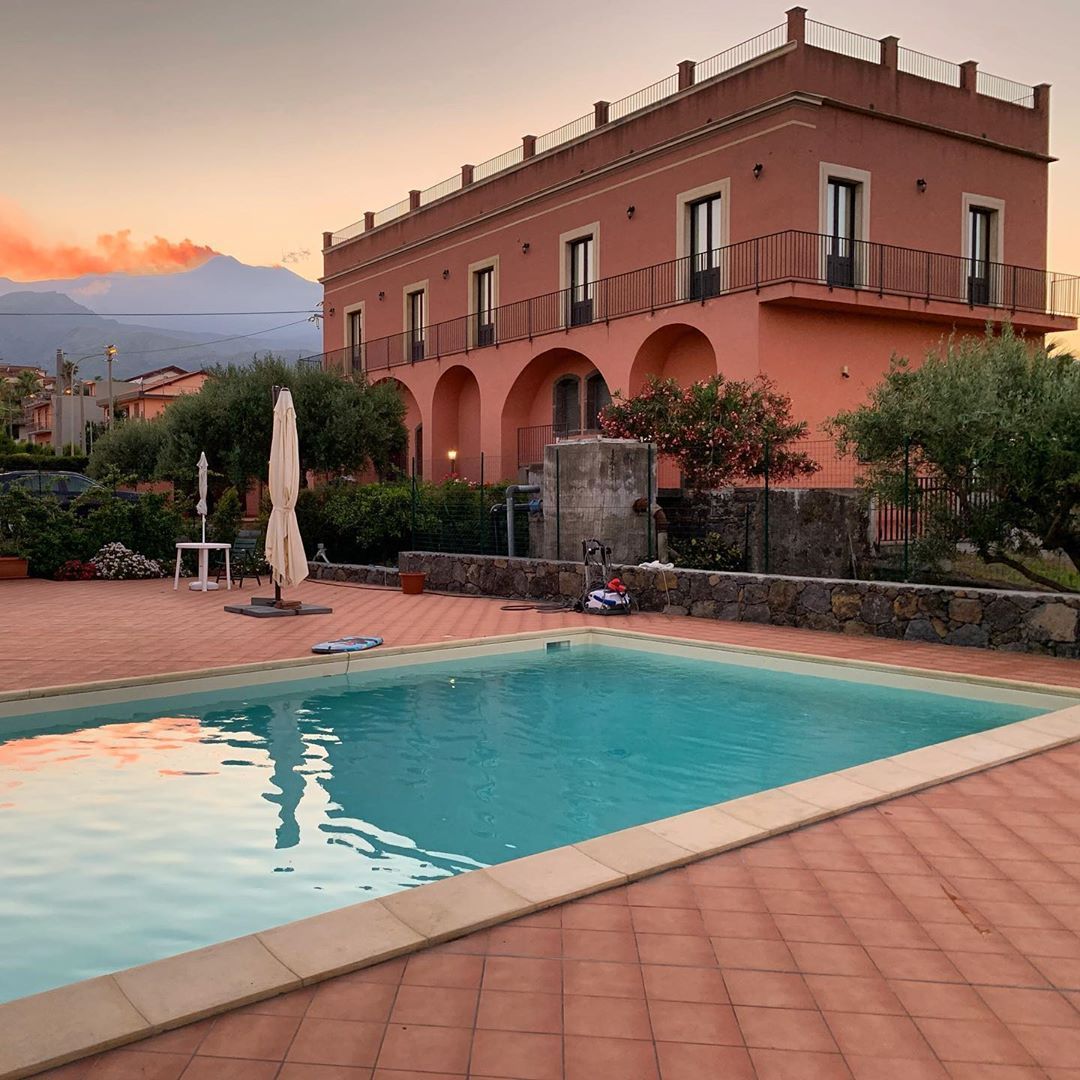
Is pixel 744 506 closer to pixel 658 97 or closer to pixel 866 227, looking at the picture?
pixel 866 227

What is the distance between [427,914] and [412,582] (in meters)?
10.9

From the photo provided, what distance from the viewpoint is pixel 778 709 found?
268 inches

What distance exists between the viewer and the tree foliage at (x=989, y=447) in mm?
9438

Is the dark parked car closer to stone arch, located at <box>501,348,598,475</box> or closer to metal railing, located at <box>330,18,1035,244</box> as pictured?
stone arch, located at <box>501,348,598,475</box>

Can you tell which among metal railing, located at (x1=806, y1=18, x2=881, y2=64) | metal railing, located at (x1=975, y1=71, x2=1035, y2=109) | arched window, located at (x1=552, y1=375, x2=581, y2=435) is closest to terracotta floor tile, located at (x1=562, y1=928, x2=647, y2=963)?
metal railing, located at (x1=806, y1=18, x2=881, y2=64)

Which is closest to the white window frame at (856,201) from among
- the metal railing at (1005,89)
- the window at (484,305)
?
the metal railing at (1005,89)

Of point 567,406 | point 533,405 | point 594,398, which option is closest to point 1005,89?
point 594,398

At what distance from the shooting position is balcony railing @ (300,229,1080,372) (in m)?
16.9

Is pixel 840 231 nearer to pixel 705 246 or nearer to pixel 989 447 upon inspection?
pixel 705 246

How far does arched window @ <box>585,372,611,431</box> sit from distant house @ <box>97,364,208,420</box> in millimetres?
34131

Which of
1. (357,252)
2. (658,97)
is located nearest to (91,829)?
(658,97)

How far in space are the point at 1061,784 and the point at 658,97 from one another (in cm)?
1815

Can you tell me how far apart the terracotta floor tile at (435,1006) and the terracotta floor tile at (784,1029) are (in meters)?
0.68

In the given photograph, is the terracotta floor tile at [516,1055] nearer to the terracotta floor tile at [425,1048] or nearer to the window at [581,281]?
the terracotta floor tile at [425,1048]
